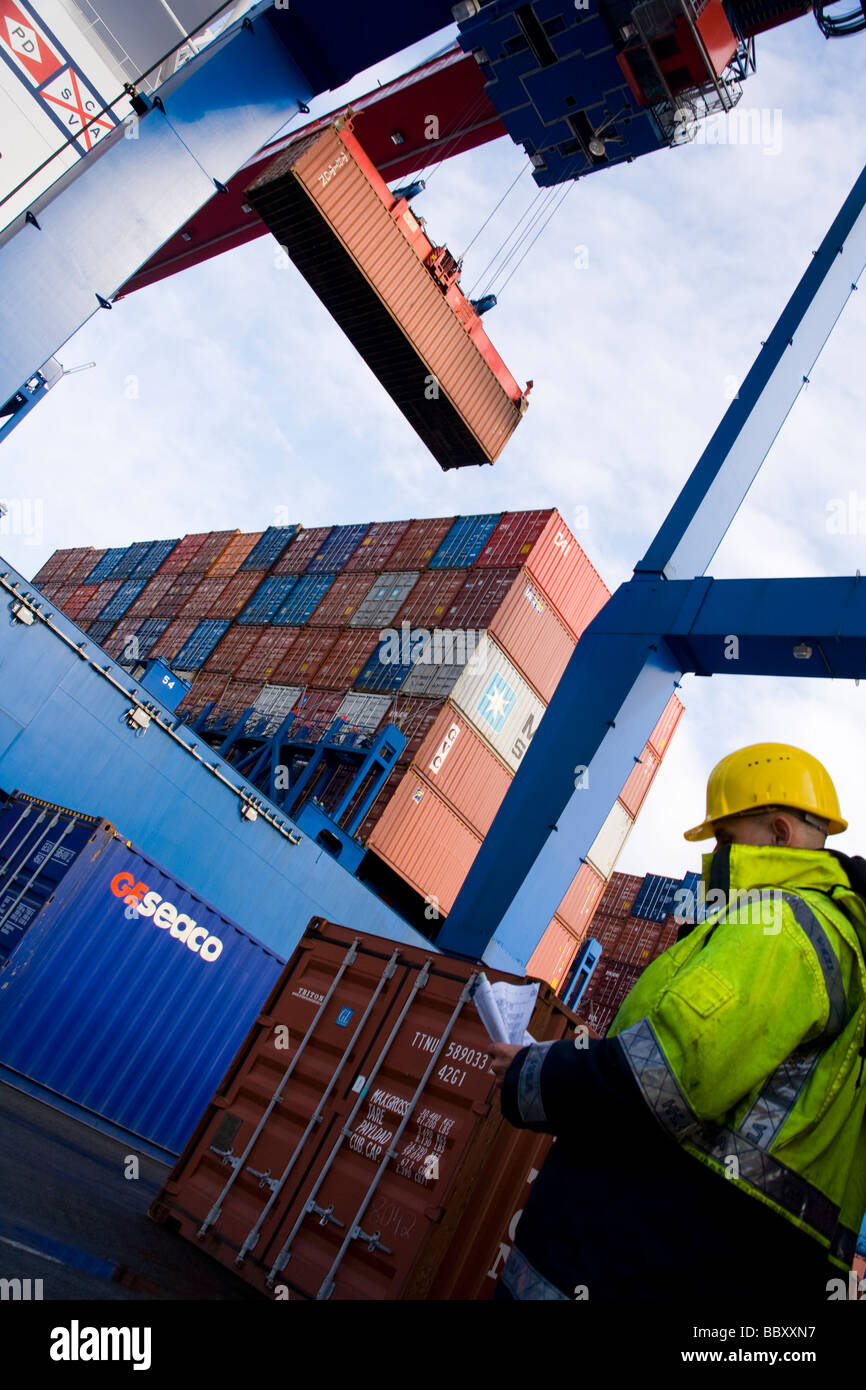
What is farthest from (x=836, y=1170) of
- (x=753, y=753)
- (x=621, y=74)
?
(x=621, y=74)

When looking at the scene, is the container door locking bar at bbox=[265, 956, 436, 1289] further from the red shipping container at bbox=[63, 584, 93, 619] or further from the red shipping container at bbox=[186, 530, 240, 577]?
→ the red shipping container at bbox=[63, 584, 93, 619]

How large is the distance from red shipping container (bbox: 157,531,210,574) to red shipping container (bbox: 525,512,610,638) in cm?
1607

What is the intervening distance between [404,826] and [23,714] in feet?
28.2

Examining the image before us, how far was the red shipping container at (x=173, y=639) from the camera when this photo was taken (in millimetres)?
29245

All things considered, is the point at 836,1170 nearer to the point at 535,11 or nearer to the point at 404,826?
the point at 535,11

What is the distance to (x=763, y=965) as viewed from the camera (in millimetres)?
1836

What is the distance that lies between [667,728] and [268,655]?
12.7m

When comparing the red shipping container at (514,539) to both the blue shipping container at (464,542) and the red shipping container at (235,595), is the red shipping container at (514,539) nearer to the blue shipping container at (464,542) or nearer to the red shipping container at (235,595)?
the blue shipping container at (464,542)

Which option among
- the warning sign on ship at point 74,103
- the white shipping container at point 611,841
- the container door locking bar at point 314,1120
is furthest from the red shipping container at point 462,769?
the container door locking bar at point 314,1120

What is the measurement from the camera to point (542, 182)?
13.3m

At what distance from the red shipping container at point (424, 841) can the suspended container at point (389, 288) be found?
7432 millimetres

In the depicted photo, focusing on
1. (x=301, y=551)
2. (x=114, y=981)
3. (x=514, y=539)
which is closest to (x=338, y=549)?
(x=301, y=551)

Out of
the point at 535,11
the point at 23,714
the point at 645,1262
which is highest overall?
the point at 535,11

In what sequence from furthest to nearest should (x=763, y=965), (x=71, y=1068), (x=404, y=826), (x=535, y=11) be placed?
(x=404, y=826)
(x=535, y=11)
(x=71, y=1068)
(x=763, y=965)
